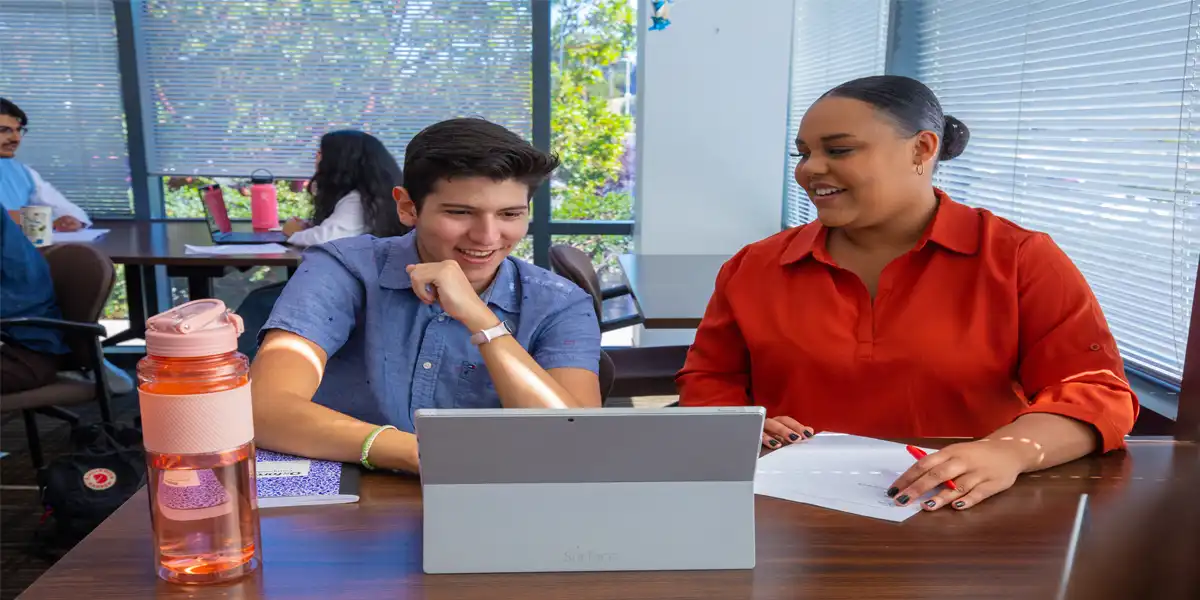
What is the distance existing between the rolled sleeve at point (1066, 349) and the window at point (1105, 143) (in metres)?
0.51

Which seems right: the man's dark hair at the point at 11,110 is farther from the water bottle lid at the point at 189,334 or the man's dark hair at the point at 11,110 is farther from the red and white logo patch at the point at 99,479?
the water bottle lid at the point at 189,334

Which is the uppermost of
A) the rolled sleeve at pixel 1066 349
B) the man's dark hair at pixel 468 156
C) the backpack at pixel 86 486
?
the man's dark hair at pixel 468 156

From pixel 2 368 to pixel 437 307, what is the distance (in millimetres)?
1840

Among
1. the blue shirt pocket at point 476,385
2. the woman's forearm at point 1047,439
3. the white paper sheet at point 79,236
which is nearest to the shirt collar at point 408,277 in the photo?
the blue shirt pocket at point 476,385

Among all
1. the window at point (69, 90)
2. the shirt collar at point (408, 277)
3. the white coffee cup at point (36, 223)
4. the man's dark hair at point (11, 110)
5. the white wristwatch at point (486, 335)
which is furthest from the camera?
the window at point (69, 90)

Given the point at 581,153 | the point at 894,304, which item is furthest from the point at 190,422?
the point at 581,153

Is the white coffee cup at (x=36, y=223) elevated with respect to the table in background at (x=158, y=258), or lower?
elevated

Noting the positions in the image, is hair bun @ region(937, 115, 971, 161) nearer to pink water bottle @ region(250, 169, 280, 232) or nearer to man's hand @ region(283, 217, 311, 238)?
man's hand @ region(283, 217, 311, 238)

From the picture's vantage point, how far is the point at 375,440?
115 cm

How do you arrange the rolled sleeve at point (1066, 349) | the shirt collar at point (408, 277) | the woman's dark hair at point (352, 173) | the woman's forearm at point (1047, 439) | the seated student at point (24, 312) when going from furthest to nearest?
1. the woman's dark hair at point (352, 173)
2. the seated student at point (24, 312)
3. the shirt collar at point (408, 277)
4. the rolled sleeve at point (1066, 349)
5. the woman's forearm at point (1047, 439)

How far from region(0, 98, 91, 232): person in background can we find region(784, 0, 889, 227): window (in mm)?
3304

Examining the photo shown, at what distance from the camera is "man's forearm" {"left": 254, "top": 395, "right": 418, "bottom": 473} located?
114 centimetres

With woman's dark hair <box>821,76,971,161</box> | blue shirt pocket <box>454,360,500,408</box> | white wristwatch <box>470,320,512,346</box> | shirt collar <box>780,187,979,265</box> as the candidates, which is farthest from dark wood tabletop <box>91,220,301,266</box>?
woman's dark hair <box>821,76,971,161</box>

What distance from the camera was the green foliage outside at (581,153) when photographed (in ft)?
15.3
